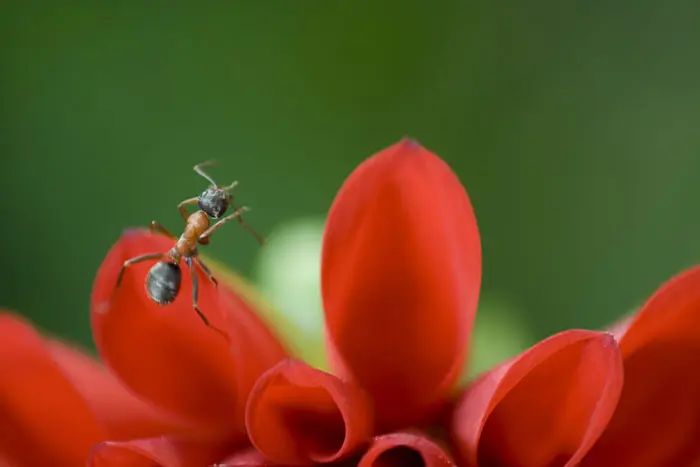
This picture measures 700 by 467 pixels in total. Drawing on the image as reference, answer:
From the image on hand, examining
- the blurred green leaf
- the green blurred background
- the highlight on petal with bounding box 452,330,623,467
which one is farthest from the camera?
the green blurred background

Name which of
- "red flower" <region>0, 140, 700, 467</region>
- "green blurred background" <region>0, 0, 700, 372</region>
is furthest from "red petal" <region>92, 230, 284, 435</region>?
"green blurred background" <region>0, 0, 700, 372</region>

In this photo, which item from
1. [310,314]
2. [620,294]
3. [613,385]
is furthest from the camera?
[620,294]

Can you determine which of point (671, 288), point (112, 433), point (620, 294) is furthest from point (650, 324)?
point (620, 294)

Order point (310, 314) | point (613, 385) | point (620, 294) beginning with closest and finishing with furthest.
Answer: point (613, 385) < point (310, 314) < point (620, 294)

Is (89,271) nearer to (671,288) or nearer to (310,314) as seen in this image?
(310,314)

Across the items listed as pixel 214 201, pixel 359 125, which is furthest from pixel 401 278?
pixel 359 125

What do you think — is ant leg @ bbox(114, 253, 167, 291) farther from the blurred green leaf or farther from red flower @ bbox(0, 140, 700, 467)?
the blurred green leaf

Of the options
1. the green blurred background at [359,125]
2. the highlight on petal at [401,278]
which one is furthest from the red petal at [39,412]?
the green blurred background at [359,125]
